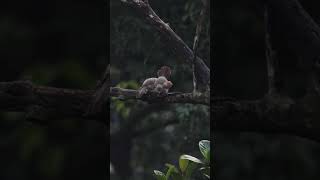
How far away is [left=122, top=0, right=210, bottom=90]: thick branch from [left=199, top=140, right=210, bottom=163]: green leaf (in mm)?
162

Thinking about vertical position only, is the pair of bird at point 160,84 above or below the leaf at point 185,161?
above

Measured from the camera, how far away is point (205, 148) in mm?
1596

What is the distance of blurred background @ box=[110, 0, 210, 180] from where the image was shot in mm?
1599
